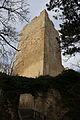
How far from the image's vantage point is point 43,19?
19453 mm

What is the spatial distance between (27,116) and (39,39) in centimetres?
987

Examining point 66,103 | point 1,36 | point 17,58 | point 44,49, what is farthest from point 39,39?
point 1,36

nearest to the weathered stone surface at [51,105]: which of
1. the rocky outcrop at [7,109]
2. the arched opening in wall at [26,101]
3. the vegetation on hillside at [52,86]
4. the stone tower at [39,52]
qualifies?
the vegetation on hillside at [52,86]

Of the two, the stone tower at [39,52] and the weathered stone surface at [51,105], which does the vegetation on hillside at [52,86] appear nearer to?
the weathered stone surface at [51,105]

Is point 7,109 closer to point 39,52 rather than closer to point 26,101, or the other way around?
point 26,101

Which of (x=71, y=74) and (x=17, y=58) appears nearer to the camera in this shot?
(x=71, y=74)

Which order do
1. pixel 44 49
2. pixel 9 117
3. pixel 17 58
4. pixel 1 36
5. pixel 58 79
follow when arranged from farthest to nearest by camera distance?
pixel 17 58
pixel 44 49
pixel 58 79
pixel 9 117
pixel 1 36

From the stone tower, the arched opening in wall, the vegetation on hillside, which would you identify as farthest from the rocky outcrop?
the stone tower

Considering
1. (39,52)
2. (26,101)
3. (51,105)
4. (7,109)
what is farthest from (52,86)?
(39,52)

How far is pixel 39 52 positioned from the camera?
1775 centimetres

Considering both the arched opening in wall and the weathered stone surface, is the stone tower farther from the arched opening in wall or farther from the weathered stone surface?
the weathered stone surface

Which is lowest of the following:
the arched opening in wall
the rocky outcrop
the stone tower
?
the rocky outcrop

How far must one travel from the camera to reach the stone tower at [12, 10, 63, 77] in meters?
17.1

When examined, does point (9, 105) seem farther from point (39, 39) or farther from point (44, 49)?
point (39, 39)
